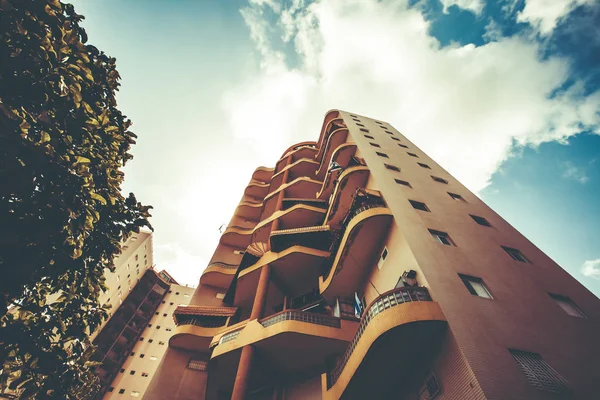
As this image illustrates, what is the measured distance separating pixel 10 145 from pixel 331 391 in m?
10.7

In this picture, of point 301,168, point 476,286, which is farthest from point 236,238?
point 476,286

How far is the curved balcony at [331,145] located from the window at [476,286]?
58.6 feet

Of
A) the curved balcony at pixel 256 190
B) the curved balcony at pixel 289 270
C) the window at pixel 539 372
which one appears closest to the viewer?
the window at pixel 539 372

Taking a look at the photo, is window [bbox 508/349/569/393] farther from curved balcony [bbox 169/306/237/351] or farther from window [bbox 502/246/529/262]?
curved balcony [bbox 169/306/237/351]

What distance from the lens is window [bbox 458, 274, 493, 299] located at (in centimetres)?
870

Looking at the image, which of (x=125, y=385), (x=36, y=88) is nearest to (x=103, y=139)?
(x=36, y=88)

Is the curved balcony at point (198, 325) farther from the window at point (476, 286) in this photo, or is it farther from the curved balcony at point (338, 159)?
the window at point (476, 286)

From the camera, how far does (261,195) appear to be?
34.3 m

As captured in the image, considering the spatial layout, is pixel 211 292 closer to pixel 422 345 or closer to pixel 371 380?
pixel 371 380

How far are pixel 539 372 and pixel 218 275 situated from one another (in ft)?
65.9

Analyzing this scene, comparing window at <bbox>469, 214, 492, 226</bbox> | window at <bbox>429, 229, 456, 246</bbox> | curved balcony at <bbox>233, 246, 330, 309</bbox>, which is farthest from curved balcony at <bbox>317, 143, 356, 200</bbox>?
window at <bbox>429, 229, 456, 246</bbox>

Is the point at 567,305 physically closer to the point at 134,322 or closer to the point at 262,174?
the point at 262,174

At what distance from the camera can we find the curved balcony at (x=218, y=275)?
21828mm

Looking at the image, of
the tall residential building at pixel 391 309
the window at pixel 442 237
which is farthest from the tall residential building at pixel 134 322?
the window at pixel 442 237
